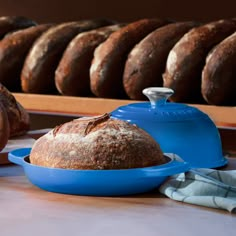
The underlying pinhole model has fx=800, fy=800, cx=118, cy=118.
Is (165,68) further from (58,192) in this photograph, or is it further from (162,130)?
(58,192)

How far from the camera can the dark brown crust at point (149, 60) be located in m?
2.55

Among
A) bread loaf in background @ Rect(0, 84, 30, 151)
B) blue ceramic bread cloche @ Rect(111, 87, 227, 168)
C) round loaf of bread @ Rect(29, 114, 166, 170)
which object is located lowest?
bread loaf in background @ Rect(0, 84, 30, 151)

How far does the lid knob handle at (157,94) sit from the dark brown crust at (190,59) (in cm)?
115

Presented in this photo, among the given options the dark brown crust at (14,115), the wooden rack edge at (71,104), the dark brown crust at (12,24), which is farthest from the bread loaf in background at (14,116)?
the dark brown crust at (12,24)

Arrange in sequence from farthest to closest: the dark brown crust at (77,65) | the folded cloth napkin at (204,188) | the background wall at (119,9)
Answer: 1. the background wall at (119,9)
2. the dark brown crust at (77,65)
3. the folded cloth napkin at (204,188)

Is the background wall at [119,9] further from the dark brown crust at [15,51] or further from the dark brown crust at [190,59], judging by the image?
the dark brown crust at [190,59]

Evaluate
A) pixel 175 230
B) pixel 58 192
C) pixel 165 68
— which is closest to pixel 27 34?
pixel 165 68

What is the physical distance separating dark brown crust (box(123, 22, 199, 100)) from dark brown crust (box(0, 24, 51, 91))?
0.49 m

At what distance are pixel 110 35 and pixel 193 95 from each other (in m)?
0.40

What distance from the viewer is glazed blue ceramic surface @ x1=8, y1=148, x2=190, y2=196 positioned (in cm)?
108

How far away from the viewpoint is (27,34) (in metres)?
2.93

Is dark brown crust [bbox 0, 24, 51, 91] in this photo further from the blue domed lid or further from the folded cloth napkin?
the folded cloth napkin

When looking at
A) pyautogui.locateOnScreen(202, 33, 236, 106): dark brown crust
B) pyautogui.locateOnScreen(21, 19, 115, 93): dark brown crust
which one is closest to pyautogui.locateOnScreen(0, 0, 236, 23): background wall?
pyautogui.locateOnScreen(21, 19, 115, 93): dark brown crust

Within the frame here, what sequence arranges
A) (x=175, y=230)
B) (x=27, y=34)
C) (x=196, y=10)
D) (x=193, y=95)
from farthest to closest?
1. (x=196, y=10)
2. (x=27, y=34)
3. (x=193, y=95)
4. (x=175, y=230)
